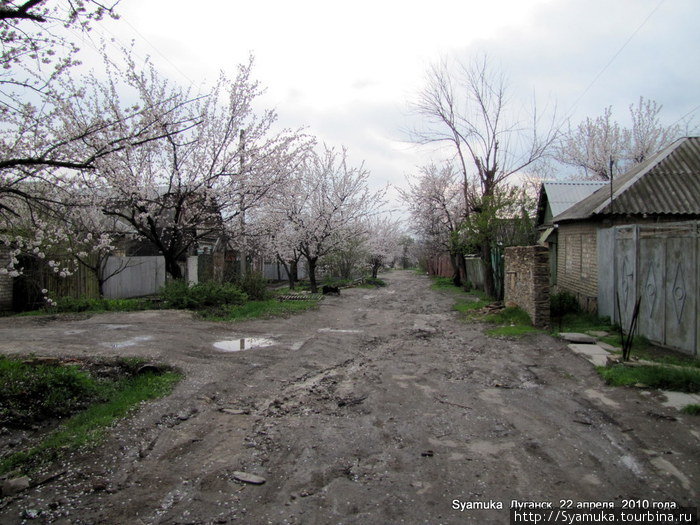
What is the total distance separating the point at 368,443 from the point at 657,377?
3877mm

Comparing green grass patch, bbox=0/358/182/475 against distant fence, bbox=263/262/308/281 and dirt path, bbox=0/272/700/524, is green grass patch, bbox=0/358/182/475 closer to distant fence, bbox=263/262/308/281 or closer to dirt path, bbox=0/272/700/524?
dirt path, bbox=0/272/700/524

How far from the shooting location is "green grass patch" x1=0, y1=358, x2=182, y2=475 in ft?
12.9

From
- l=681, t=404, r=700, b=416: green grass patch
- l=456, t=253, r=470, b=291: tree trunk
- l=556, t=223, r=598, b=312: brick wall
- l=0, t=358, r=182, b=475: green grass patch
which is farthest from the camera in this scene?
l=456, t=253, r=470, b=291: tree trunk

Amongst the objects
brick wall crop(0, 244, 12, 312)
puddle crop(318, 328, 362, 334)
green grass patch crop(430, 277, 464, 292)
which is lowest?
green grass patch crop(430, 277, 464, 292)

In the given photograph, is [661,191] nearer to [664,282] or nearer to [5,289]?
[664,282]

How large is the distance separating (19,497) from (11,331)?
300 inches

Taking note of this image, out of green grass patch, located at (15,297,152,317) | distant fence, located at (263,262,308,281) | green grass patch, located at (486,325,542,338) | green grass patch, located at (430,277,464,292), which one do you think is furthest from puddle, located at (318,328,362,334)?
distant fence, located at (263,262,308,281)

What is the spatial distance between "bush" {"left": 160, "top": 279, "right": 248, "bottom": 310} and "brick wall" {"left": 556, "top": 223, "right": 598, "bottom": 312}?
385 inches

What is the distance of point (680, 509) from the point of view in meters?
3.08

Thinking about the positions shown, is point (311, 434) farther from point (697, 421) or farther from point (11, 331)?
point (11, 331)

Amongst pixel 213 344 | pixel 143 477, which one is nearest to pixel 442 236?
pixel 213 344

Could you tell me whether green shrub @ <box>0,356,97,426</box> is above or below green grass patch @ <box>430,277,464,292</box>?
above

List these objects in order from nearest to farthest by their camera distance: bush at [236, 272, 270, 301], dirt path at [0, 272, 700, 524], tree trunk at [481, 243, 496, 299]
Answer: dirt path at [0, 272, 700, 524] < bush at [236, 272, 270, 301] < tree trunk at [481, 243, 496, 299]

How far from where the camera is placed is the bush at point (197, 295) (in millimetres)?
12914
